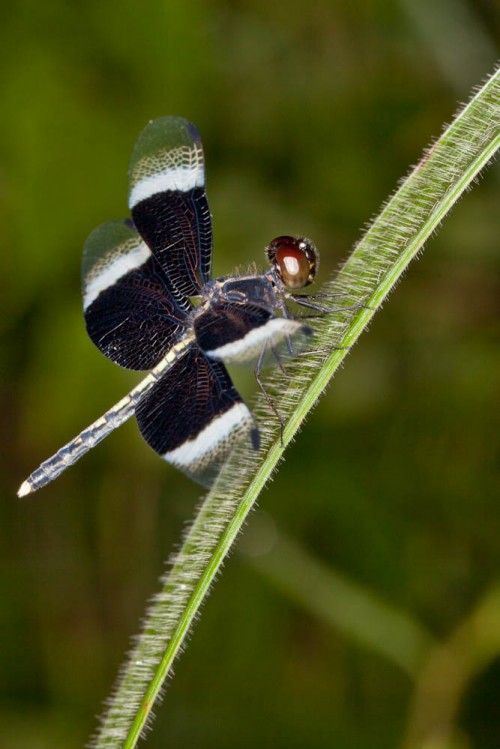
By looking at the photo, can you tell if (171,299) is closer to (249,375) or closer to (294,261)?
(294,261)

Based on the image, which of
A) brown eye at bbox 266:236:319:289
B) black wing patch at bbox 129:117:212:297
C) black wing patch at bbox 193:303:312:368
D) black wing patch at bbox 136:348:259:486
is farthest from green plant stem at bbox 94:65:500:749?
black wing patch at bbox 129:117:212:297

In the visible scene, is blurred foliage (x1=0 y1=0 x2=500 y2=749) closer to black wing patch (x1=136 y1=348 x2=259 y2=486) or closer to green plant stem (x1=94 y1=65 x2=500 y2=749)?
black wing patch (x1=136 y1=348 x2=259 y2=486)

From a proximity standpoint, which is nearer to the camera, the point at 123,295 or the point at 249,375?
the point at 123,295

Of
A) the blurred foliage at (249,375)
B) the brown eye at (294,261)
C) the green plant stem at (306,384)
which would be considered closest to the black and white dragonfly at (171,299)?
the brown eye at (294,261)

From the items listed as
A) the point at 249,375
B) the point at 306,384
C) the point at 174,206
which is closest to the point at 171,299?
the point at 174,206

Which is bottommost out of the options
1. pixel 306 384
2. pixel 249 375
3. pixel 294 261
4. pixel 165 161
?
pixel 249 375

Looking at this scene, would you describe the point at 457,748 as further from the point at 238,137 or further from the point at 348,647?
the point at 238,137
